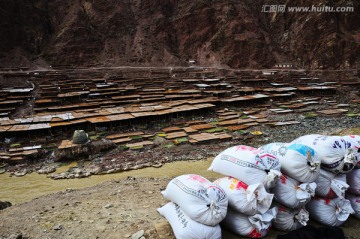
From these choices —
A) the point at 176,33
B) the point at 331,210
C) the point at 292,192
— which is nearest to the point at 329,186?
the point at 331,210

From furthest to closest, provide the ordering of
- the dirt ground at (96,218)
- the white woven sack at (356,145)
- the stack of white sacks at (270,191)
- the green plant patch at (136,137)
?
the green plant patch at (136,137) → the white woven sack at (356,145) → the dirt ground at (96,218) → the stack of white sacks at (270,191)

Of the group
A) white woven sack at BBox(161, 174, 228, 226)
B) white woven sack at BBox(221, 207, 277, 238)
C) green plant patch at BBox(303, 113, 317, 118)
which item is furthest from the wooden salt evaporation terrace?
white woven sack at BBox(161, 174, 228, 226)

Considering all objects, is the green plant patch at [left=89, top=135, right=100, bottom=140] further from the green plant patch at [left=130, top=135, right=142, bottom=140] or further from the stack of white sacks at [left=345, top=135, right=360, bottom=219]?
the stack of white sacks at [left=345, top=135, right=360, bottom=219]

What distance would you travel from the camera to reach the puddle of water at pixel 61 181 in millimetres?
9523

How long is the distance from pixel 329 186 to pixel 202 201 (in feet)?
7.79

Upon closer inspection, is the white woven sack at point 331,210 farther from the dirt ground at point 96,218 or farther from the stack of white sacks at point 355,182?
the stack of white sacks at point 355,182

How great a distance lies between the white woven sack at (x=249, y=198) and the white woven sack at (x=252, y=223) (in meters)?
0.11

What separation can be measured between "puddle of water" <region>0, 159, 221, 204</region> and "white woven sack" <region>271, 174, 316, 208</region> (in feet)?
17.2

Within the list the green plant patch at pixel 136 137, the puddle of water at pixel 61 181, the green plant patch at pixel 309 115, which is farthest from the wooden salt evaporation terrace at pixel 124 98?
the puddle of water at pixel 61 181

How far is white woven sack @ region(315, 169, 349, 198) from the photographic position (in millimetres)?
4625

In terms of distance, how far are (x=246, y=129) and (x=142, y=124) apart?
20.5 feet

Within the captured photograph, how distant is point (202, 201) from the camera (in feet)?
12.7

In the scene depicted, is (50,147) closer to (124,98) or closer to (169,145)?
(169,145)

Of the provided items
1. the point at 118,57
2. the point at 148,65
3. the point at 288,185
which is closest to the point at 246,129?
the point at 288,185
